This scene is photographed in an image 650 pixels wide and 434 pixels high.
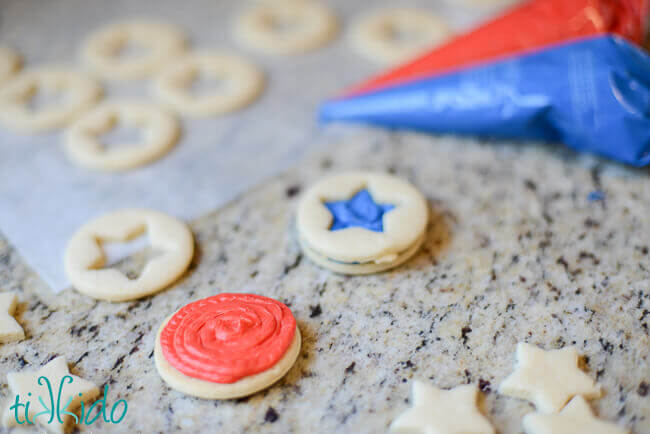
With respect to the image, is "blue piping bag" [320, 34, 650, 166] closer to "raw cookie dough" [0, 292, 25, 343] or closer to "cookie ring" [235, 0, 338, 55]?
"cookie ring" [235, 0, 338, 55]

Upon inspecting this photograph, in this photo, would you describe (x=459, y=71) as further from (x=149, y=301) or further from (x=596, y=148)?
(x=149, y=301)

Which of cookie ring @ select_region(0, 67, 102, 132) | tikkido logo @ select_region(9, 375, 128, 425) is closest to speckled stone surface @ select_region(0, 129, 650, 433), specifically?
tikkido logo @ select_region(9, 375, 128, 425)

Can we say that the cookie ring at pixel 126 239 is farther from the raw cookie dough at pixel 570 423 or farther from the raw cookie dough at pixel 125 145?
the raw cookie dough at pixel 570 423

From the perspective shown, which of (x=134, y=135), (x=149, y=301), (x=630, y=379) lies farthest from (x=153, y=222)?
(x=630, y=379)

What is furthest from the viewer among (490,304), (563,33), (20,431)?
(563,33)

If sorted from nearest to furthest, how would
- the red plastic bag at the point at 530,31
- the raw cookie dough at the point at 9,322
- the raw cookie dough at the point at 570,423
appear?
the raw cookie dough at the point at 570,423, the raw cookie dough at the point at 9,322, the red plastic bag at the point at 530,31

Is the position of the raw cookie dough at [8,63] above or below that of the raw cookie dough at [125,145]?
above

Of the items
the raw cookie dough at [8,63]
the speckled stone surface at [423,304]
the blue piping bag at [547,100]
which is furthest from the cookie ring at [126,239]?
the raw cookie dough at [8,63]
